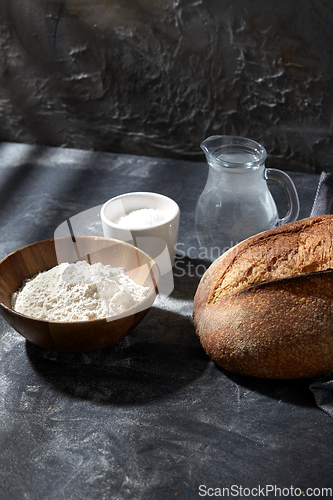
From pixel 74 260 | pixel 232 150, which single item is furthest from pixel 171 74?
pixel 74 260

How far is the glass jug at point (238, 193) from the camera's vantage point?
1.22m

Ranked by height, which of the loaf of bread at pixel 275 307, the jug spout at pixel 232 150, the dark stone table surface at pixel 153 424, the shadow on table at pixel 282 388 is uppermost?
the jug spout at pixel 232 150

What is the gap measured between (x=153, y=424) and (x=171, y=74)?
4.64ft

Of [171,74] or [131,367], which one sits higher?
[171,74]

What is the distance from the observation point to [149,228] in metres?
1.21

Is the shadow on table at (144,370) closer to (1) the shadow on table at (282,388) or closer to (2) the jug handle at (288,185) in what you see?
(1) the shadow on table at (282,388)

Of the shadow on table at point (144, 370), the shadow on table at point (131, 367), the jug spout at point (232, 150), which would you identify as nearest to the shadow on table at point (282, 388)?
the shadow on table at point (144, 370)

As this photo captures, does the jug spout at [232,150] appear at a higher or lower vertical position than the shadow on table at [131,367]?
higher

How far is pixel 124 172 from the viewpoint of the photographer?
1.94m

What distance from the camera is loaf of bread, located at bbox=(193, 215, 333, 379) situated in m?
0.91

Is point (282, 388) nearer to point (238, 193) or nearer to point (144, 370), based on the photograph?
point (144, 370)
